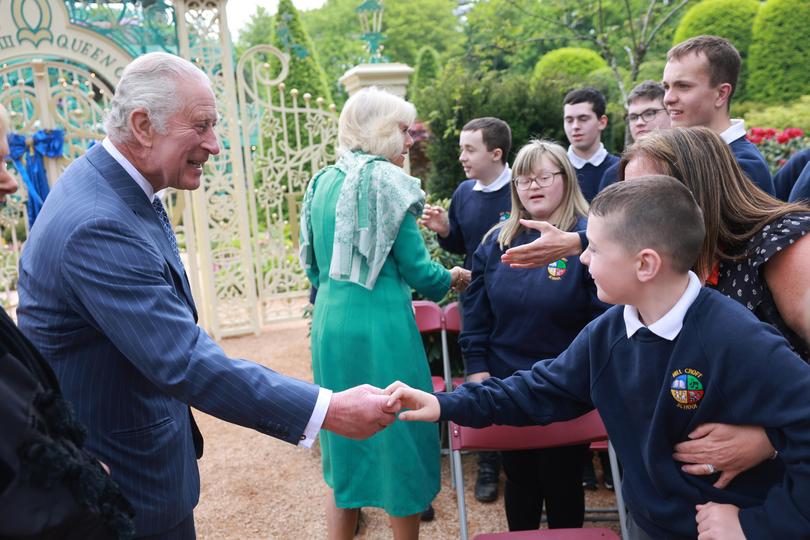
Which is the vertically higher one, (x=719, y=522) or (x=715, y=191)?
(x=715, y=191)

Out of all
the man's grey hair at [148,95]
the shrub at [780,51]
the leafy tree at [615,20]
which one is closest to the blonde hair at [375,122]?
the man's grey hair at [148,95]

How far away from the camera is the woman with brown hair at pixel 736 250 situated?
5.42ft

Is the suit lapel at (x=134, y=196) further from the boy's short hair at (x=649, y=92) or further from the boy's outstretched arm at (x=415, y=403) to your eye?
the boy's short hair at (x=649, y=92)

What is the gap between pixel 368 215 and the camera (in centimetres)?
297

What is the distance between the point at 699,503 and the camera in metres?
1.72

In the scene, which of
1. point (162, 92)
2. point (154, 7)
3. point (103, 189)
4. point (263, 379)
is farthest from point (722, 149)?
point (154, 7)

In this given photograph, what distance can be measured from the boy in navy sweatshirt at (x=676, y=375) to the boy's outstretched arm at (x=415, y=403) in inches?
17.1

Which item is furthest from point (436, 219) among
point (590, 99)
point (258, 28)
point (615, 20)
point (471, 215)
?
point (258, 28)

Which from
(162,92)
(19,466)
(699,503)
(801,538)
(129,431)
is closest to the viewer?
(19,466)

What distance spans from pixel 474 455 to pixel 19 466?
156 inches

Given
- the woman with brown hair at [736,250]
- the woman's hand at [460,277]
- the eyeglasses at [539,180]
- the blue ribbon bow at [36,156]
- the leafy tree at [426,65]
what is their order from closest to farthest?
the woman with brown hair at [736,250]
the eyeglasses at [539,180]
the woman's hand at [460,277]
the blue ribbon bow at [36,156]
the leafy tree at [426,65]

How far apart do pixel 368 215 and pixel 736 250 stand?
155cm

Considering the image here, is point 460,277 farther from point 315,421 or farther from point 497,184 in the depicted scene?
point 315,421

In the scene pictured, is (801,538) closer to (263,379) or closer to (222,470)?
(263,379)
